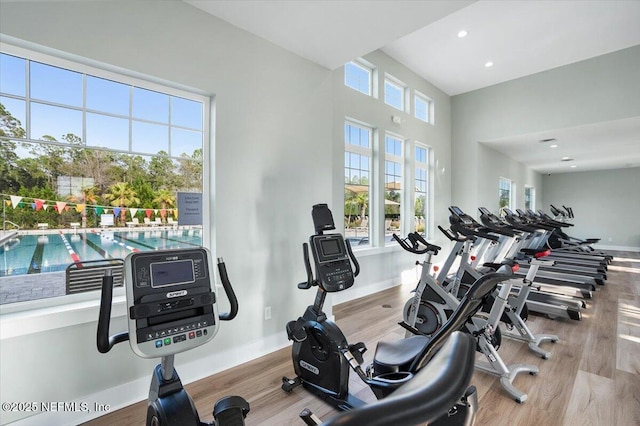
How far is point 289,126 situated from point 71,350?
248 centimetres

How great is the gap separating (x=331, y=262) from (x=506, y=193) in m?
8.50

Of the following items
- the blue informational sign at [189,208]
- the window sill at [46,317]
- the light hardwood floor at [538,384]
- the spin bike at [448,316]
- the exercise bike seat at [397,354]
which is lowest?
the light hardwood floor at [538,384]

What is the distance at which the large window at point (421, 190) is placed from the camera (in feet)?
20.6

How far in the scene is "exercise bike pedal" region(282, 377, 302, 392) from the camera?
2316mm

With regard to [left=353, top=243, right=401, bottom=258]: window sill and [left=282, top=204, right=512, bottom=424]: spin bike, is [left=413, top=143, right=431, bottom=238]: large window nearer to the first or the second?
[left=353, top=243, right=401, bottom=258]: window sill

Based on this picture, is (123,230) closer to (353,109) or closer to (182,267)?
(182,267)

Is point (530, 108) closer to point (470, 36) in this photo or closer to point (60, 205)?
point (470, 36)

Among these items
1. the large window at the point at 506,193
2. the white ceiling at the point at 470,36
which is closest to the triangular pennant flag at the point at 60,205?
the white ceiling at the point at 470,36

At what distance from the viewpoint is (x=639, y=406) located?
2.12 m

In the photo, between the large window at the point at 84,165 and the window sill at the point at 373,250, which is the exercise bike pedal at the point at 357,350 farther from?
the window sill at the point at 373,250

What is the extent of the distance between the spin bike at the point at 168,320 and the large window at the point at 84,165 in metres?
1.14

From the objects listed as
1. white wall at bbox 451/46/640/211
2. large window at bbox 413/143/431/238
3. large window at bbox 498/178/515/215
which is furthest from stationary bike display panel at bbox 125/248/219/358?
large window at bbox 498/178/515/215

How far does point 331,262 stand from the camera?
2.44 m

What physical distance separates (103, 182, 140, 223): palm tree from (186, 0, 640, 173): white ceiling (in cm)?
159
